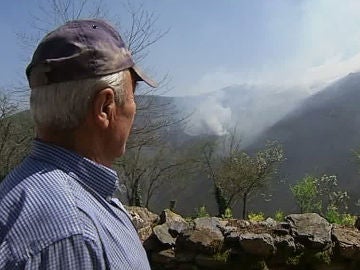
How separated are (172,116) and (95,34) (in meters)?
11.6

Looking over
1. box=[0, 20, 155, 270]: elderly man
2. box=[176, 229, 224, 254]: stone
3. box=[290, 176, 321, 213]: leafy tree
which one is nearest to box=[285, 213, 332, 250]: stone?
box=[176, 229, 224, 254]: stone

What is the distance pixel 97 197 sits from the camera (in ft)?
3.10

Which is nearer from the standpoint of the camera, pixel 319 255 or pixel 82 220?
pixel 82 220

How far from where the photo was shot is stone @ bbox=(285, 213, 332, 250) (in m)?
4.82

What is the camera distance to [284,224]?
5137mm

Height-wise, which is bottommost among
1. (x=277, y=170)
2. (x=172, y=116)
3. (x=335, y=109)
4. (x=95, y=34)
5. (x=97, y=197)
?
(x=277, y=170)

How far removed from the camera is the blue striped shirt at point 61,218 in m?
0.79

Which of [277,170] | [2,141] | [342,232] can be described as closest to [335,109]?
[277,170]

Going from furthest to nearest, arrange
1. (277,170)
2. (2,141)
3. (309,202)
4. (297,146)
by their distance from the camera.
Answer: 1. (297,146)
2. (277,170)
3. (2,141)
4. (309,202)

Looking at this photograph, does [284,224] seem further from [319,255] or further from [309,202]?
[309,202]

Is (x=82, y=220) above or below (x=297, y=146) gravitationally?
above

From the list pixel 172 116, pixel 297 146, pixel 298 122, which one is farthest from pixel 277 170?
pixel 172 116

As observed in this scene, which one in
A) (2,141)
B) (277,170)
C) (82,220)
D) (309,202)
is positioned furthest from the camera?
(277,170)

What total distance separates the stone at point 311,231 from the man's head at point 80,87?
4.17 m
